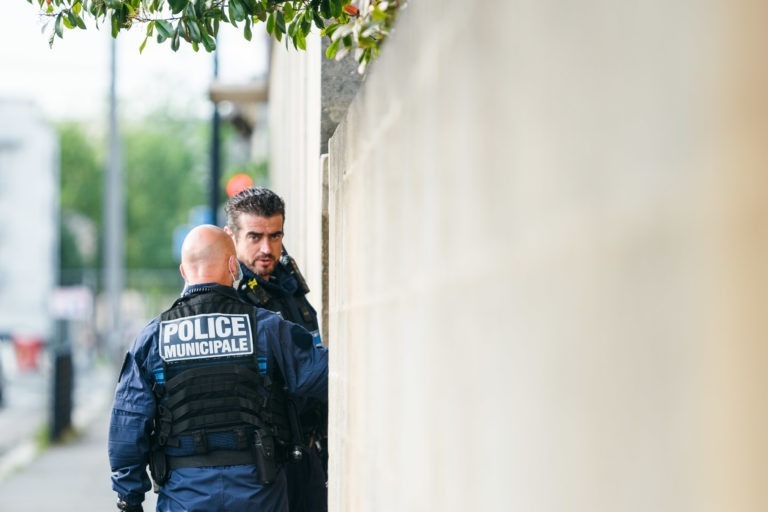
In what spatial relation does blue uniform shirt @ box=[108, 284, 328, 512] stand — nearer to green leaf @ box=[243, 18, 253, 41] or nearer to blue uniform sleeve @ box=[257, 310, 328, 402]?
blue uniform sleeve @ box=[257, 310, 328, 402]

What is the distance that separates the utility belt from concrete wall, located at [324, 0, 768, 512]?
6.17ft

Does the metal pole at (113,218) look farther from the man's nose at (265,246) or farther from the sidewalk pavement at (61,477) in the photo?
the man's nose at (265,246)

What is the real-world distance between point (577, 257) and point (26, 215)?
2471 inches

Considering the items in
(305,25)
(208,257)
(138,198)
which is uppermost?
(138,198)

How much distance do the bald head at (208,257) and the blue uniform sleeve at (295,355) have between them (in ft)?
0.70

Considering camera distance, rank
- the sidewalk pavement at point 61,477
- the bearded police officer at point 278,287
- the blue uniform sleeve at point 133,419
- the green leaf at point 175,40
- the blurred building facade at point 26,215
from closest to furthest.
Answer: the green leaf at point 175,40, the blue uniform sleeve at point 133,419, the bearded police officer at point 278,287, the sidewalk pavement at point 61,477, the blurred building facade at point 26,215

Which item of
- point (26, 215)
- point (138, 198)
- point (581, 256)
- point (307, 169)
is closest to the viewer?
point (581, 256)

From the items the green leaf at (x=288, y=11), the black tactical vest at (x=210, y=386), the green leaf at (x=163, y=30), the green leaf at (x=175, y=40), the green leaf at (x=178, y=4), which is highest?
the green leaf at (x=288, y=11)

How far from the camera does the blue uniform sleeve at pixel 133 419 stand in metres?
4.49

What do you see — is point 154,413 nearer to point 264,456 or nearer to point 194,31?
point 264,456

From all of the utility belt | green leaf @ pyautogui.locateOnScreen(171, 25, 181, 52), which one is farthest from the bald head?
green leaf @ pyautogui.locateOnScreen(171, 25, 181, 52)

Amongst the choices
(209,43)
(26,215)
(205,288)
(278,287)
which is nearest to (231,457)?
(205,288)

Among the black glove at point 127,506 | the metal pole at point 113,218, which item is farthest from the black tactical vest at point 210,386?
the metal pole at point 113,218

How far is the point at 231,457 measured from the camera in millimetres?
4582
